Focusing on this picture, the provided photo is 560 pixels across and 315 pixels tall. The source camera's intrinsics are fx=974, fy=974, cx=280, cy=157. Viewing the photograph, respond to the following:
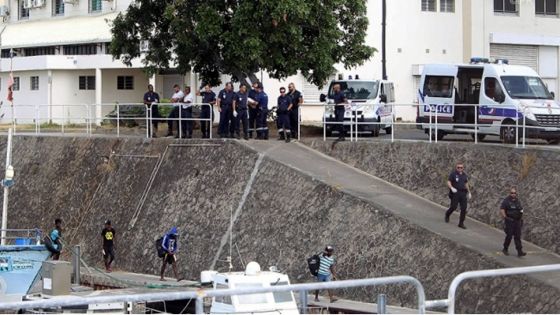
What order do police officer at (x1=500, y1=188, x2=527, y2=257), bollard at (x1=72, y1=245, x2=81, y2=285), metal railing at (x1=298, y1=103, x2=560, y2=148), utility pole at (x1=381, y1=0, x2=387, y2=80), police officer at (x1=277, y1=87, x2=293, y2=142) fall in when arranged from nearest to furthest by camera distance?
police officer at (x1=500, y1=188, x2=527, y2=257) → metal railing at (x1=298, y1=103, x2=560, y2=148) → bollard at (x1=72, y1=245, x2=81, y2=285) → police officer at (x1=277, y1=87, x2=293, y2=142) → utility pole at (x1=381, y1=0, x2=387, y2=80)

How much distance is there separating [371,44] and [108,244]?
76.8 feet

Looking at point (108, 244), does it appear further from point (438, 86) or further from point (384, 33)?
point (384, 33)

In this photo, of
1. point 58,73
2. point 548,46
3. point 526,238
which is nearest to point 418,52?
point 548,46

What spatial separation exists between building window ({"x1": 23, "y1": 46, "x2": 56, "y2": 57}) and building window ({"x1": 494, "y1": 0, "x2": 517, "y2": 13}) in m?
25.6

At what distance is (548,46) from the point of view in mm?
52656

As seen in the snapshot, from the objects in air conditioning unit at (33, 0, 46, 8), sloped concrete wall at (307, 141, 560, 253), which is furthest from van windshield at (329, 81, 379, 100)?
air conditioning unit at (33, 0, 46, 8)

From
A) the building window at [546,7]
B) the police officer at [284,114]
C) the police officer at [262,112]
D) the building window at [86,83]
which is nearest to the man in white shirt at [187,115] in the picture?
the police officer at [262,112]

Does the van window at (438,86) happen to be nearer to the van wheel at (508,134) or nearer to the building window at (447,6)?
the van wheel at (508,134)

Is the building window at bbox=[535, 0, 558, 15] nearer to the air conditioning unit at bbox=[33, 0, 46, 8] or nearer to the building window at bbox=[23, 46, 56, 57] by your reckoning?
the building window at bbox=[23, 46, 56, 57]

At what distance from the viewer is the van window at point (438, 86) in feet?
96.3

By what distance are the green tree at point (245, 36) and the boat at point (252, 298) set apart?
11703 mm

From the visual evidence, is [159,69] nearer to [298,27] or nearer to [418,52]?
[298,27]

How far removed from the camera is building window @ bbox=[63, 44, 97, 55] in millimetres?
55469

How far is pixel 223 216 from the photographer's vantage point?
26.9 meters
